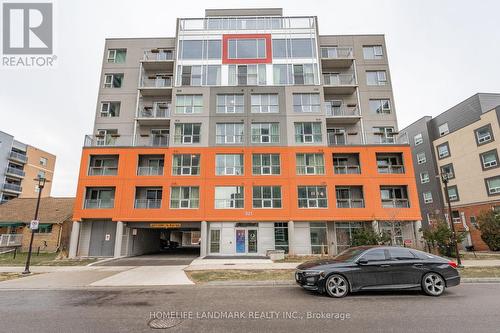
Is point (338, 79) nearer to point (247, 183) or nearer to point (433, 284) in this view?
point (247, 183)

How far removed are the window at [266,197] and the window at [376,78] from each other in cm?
1581

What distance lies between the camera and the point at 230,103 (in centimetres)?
2658

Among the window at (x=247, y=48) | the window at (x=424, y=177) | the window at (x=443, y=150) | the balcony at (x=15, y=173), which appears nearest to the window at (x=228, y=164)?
the window at (x=247, y=48)

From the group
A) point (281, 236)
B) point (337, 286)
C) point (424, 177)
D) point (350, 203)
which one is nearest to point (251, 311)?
point (337, 286)

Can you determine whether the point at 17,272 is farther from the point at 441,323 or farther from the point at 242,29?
the point at 242,29

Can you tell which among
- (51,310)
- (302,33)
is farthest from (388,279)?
(302,33)

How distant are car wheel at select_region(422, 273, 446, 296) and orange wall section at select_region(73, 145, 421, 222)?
1496 centimetres

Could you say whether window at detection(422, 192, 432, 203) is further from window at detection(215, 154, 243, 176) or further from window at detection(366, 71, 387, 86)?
window at detection(215, 154, 243, 176)

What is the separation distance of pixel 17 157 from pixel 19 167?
8.01 ft

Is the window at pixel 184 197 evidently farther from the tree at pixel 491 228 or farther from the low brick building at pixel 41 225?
the tree at pixel 491 228

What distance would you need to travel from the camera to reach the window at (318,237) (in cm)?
2314

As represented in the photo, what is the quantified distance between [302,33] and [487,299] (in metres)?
28.3

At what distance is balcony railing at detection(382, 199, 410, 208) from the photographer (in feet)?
78.4

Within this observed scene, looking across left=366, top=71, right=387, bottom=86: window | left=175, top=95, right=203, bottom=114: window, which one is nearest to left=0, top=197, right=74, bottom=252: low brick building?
left=175, top=95, right=203, bottom=114: window
